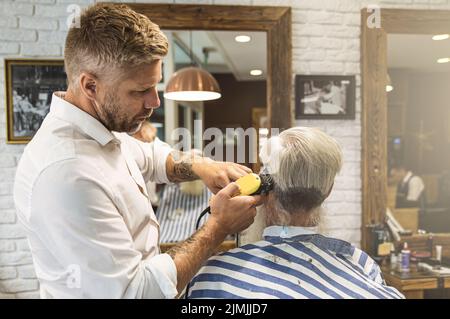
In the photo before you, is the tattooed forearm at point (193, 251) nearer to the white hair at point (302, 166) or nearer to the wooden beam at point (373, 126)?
the white hair at point (302, 166)

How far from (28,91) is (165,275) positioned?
1.33m

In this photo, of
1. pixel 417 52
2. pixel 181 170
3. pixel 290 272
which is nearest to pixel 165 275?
pixel 290 272

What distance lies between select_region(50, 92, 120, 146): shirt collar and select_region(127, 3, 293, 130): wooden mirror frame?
0.98 metres

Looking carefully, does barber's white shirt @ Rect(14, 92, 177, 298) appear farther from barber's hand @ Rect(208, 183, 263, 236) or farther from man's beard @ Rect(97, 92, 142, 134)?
barber's hand @ Rect(208, 183, 263, 236)

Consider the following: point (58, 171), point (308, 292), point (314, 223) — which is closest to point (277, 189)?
point (314, 223)

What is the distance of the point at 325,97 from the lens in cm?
192

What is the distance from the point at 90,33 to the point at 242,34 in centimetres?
113

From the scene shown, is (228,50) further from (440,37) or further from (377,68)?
(440,37)

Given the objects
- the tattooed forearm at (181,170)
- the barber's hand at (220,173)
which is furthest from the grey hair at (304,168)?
the tattooed forearm at (181,170)

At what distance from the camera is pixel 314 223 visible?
1190mm

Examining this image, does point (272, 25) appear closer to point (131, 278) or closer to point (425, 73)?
point (425, 73)

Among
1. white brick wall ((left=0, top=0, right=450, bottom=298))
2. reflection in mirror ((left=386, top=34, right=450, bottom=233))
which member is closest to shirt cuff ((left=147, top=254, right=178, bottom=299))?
white brick wall ((left=0, top=0, right=450, bottom=298))

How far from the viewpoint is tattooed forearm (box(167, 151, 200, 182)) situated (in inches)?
55.9

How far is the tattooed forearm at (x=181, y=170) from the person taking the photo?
142cm
